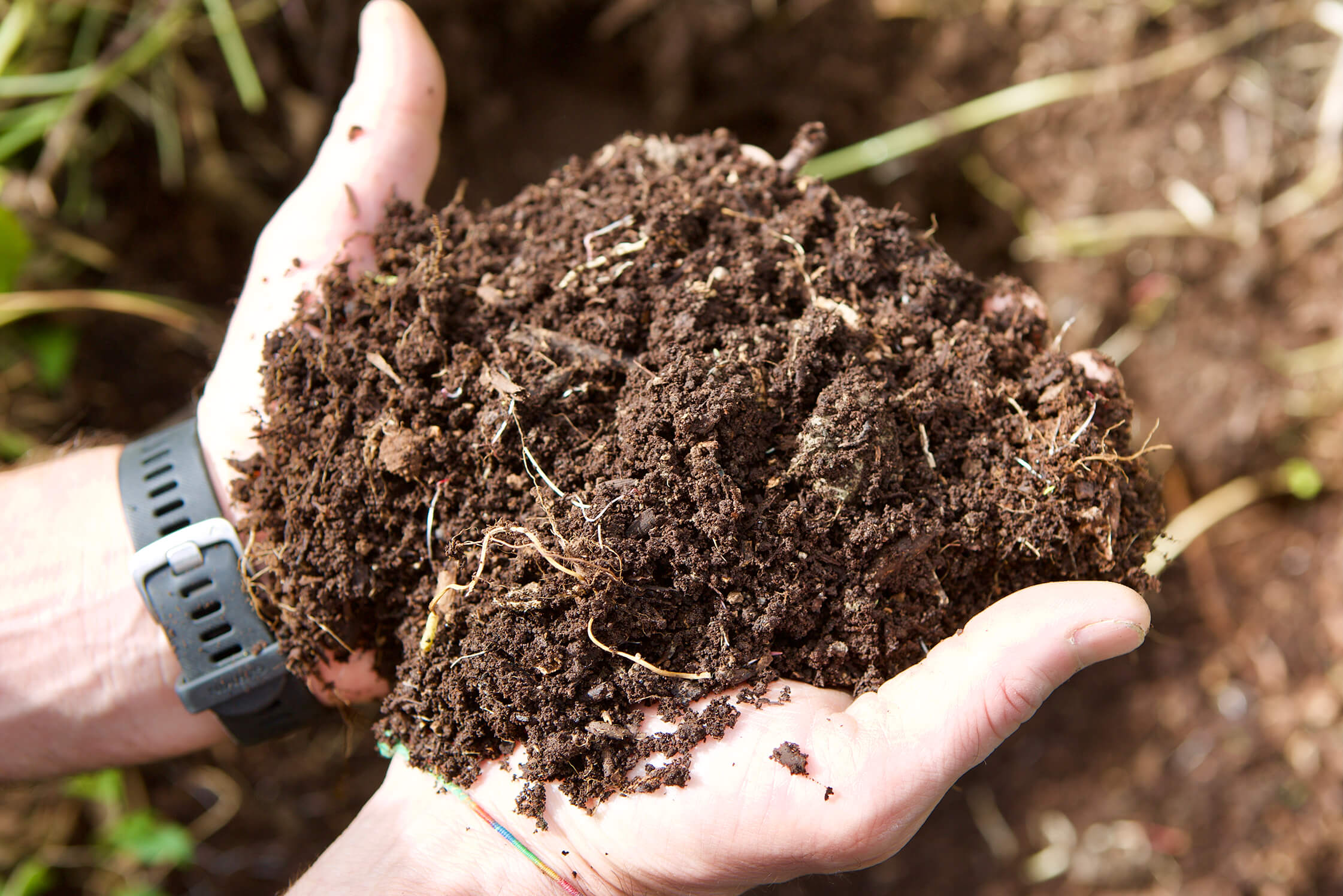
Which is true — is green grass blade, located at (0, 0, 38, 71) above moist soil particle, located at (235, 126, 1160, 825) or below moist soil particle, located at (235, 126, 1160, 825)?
above

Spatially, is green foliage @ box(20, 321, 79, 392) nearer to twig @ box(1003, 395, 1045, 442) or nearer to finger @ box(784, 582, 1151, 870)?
finger @ box(784, 582, 1151, 870)

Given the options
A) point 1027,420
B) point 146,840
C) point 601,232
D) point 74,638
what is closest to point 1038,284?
point 1027,420

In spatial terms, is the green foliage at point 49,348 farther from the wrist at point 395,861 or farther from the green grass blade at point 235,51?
the wrist at point 395,861

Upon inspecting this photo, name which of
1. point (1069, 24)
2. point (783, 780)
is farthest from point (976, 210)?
point (783, 780)

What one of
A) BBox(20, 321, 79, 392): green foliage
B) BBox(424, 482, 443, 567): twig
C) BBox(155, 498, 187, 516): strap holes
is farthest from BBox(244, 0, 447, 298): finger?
BBox(20, 321, 79, 392): green foliage

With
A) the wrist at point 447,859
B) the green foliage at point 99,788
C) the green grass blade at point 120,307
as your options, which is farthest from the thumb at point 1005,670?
the green foliage at point 99,788

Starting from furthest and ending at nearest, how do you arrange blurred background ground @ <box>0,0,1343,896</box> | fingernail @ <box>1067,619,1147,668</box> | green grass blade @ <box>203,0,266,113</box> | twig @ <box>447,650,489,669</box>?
blurred background ground @ <box>0,0,1343,896</box> → green grass blade @ <box>203,0,266,113</box> → twig @ <box>447,650,489,669</box> → fingernail @ <box>1067,619,1147,668</box>

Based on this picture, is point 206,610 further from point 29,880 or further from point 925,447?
point 29,880
